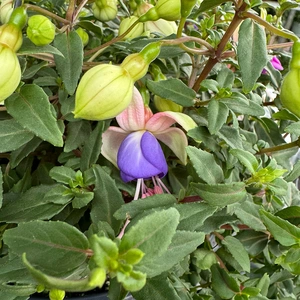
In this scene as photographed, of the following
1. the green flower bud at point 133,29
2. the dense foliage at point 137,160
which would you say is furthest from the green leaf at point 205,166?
the green flower bud at point 133,29

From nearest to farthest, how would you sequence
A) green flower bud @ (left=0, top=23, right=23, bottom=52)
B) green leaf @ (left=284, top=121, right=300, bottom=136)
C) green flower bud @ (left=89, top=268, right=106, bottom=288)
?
green flower bud @ (left=89, top=268, right=106, bottom=288)
green flower bud @ (left=0, top=23, right=23, bottom=52)
green leaf @ (left=284, top=121, right=300, bottom=136)

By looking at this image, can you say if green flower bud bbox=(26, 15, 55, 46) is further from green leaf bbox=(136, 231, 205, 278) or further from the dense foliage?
green leaf bbox=(136, 231, 205, 278)

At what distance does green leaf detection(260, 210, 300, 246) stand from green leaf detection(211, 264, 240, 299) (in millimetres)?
79

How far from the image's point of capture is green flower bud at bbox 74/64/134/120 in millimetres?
351

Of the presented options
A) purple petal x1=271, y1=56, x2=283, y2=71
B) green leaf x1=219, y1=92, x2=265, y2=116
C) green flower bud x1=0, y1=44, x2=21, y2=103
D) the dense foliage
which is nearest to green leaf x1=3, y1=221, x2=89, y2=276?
the dense foliage

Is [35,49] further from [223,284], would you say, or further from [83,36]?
[223,284]

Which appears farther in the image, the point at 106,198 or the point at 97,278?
the point at 106,198

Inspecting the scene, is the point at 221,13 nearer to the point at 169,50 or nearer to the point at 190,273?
the point at 169,50

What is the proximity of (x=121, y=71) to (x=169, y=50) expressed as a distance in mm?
119

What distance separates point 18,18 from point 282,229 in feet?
1.02

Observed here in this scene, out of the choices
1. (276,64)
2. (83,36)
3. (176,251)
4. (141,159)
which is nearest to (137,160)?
(141,159)

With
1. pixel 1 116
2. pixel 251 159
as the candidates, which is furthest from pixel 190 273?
pixel 1 116

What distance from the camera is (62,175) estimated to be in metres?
0.41

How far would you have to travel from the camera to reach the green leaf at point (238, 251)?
17.8 inches
